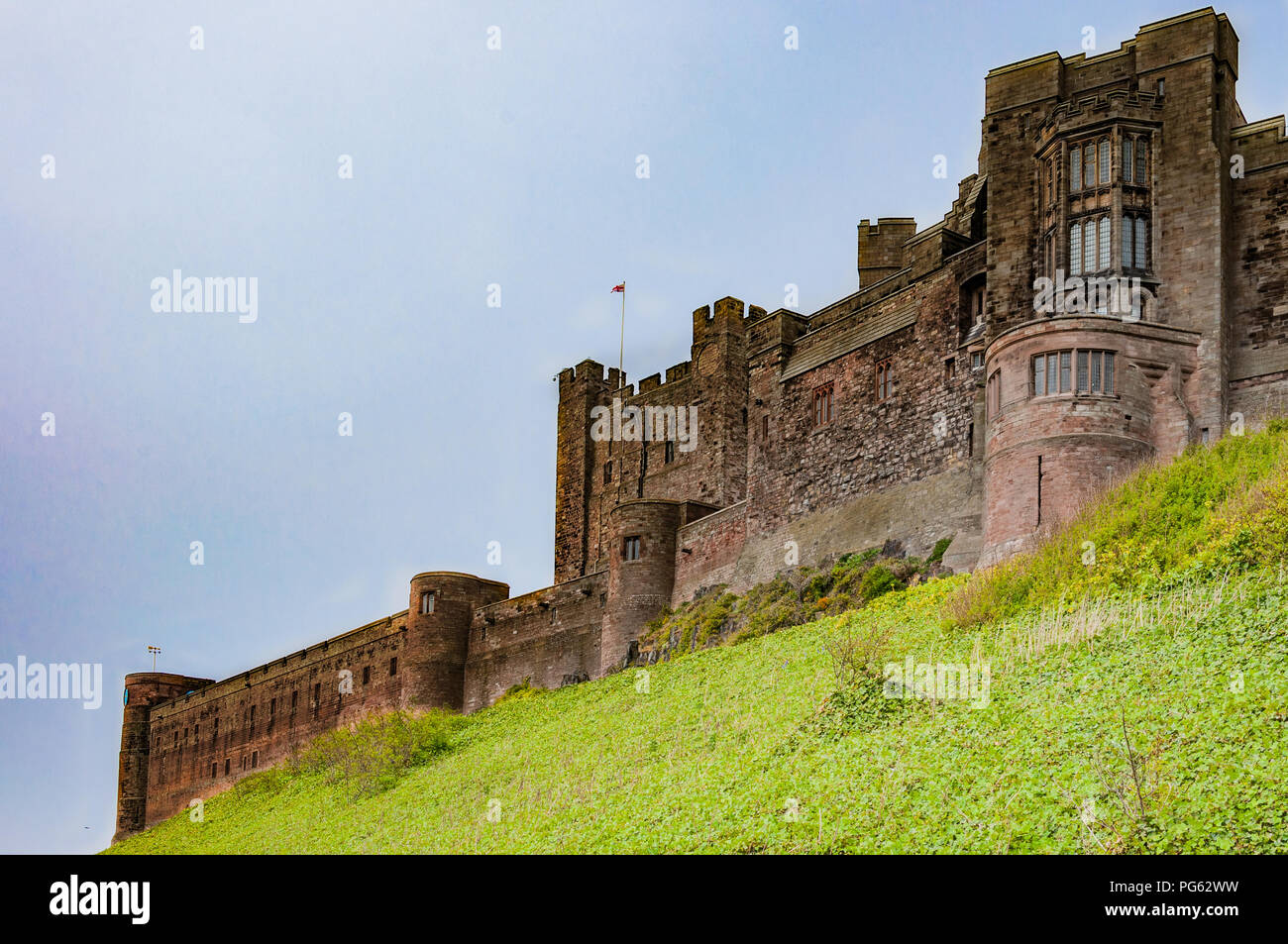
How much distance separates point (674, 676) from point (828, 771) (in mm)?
15527

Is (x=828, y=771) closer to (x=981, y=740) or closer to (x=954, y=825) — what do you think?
(x=981, y=740)

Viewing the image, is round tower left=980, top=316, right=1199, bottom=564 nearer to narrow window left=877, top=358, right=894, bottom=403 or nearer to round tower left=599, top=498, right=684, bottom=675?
narrow window left=877, top=358, right=894, bottom=403

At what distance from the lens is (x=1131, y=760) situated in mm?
14297

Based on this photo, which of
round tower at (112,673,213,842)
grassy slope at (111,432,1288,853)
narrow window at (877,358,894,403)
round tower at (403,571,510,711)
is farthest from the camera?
round tower at (112,673,213,842)

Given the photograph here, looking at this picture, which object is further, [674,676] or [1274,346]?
[674,676]

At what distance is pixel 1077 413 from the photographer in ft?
100

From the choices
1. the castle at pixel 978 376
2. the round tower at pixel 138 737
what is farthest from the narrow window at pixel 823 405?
the round tower at pixel 138 737

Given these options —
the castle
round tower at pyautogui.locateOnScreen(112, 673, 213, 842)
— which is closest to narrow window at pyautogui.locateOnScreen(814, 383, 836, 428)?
the castle

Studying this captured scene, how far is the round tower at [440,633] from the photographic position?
52.3 metres

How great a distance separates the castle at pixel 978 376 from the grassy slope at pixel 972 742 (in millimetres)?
3134

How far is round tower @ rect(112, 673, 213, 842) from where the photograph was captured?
70.6 meters

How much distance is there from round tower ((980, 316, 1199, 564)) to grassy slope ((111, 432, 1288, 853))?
197cm
